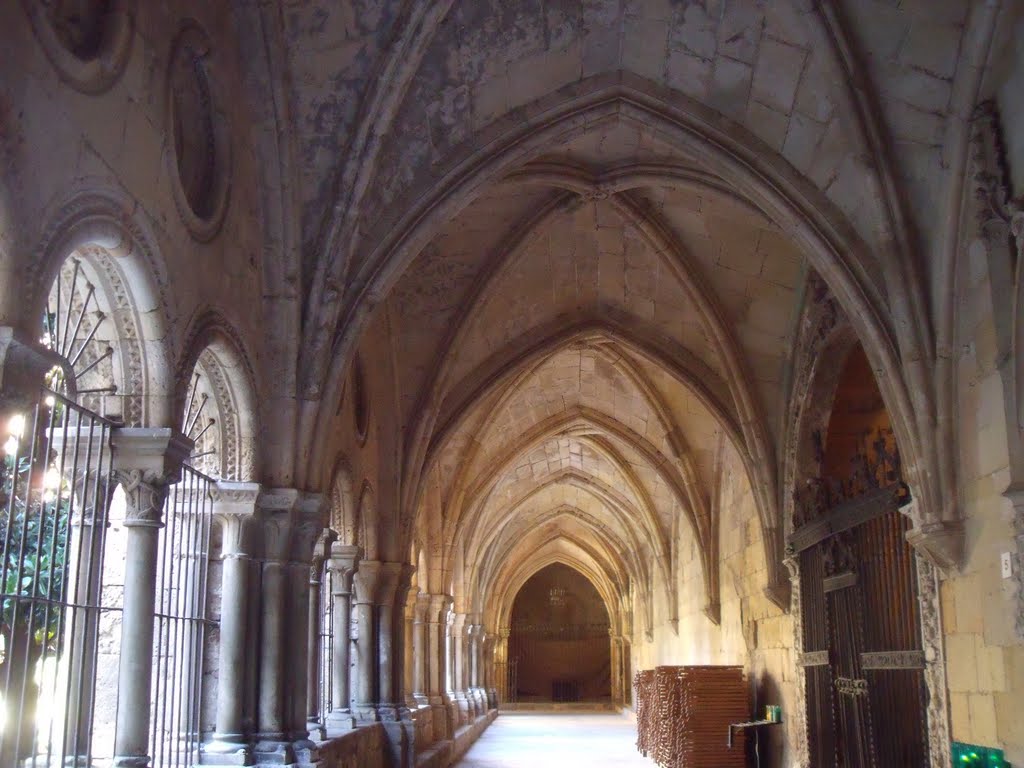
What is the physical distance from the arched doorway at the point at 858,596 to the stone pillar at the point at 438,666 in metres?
6.52

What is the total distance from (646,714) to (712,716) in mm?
4345

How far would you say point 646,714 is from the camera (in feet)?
54.2

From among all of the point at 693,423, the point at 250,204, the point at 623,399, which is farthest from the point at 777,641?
the point at 250,204

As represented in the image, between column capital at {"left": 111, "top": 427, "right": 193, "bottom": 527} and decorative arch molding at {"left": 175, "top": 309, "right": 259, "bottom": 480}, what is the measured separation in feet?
3.25

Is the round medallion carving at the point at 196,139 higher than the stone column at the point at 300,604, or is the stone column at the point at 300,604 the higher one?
the round medallion carving at the point at 196,139

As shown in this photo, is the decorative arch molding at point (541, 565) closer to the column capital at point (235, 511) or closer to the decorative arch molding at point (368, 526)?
the decorative arch molding at point (368, 526)

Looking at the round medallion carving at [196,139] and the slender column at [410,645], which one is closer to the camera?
the round medallion carving at [196,139]

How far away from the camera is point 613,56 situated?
Answer: 818cm

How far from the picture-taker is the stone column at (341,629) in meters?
10.3

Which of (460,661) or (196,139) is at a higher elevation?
(196,139)

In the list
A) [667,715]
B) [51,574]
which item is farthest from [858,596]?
[51,574]

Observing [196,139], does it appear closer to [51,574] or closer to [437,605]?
[51,574]

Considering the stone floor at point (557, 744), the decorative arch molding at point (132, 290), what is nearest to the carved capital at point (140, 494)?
the decorative arch molding at point (132, 290)

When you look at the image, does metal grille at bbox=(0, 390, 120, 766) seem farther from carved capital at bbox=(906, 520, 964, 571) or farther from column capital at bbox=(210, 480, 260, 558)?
carved capital at bbox=(906, 520, 964, 571)
